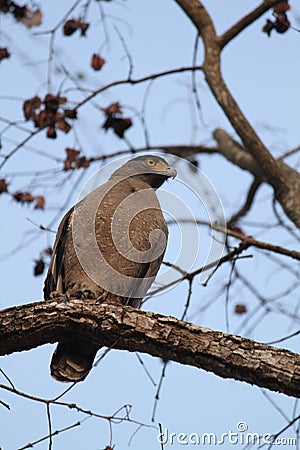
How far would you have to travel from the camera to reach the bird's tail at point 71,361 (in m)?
3.88

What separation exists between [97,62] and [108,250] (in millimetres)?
1800

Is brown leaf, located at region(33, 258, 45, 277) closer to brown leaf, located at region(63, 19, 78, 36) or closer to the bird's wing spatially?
the bird's wing

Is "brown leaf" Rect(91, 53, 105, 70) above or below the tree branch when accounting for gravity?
below

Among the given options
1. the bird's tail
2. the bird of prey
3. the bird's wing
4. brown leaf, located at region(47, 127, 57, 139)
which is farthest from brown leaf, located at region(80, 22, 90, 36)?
the bird's tail

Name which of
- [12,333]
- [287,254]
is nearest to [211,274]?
[287,254]

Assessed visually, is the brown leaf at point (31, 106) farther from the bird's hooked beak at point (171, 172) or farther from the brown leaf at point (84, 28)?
the bird's hooked beak at point (171, 172)

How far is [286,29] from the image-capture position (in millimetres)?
5184

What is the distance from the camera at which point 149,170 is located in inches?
210

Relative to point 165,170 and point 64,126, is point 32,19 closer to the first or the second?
point 64,126

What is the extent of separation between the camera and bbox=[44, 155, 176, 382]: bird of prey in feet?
14.5

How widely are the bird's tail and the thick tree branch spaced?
34 cm

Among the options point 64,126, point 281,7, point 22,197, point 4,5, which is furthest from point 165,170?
point 4,5

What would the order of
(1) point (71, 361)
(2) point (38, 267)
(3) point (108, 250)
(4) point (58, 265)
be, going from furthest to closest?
(2) point (38, 267) → (4) point (58, 265) → (3) point (108, 250) → (1) point (71, 361)

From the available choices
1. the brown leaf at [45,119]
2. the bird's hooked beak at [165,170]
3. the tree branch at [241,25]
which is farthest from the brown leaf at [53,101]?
the tree branch at [241,25]
